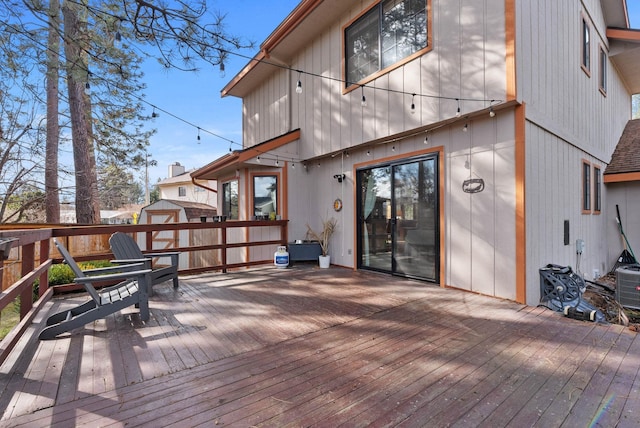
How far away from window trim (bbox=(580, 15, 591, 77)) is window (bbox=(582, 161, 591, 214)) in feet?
6.20

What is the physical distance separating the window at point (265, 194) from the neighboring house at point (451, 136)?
0.04 meters

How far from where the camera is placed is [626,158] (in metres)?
7.32

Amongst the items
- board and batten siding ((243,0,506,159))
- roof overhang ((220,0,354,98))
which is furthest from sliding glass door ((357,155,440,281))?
Answer: roof overhang ((220,0,354,98))

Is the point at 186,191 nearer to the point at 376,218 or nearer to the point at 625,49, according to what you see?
the point at 376,218

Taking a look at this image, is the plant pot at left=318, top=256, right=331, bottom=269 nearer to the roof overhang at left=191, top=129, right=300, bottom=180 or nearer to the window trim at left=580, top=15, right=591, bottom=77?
the roof overhang at left=191, top=129, right=300, bottom=180

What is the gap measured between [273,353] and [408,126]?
3.85 metres

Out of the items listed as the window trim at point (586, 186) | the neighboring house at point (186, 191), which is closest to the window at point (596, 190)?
the window trim at point (586, 186)

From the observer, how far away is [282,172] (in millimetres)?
6922

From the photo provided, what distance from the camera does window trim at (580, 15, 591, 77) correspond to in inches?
224

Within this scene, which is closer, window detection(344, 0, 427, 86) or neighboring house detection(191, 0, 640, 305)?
neighboring house detection(191, 0, 640, 305)

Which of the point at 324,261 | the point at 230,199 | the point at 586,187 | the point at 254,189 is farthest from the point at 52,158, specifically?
the point at 586,187

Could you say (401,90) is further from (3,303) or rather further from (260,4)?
(3,303)

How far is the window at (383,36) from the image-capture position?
15.3ft

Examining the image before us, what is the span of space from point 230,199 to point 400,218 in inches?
206
